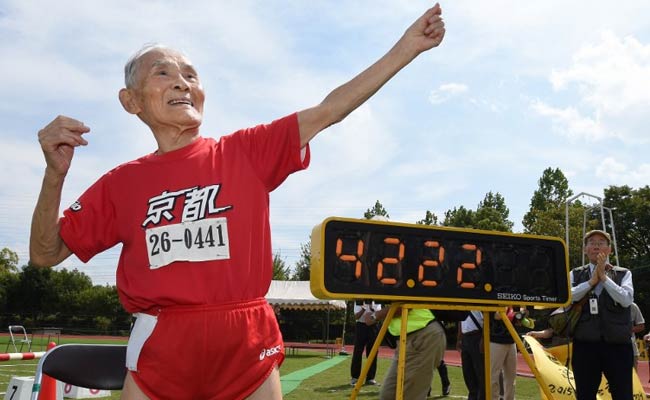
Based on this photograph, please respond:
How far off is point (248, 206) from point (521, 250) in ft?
10.1

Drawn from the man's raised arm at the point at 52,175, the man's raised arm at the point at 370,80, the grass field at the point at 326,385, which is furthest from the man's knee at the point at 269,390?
the grass field at the point at 326,385

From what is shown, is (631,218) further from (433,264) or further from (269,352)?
(269,352)

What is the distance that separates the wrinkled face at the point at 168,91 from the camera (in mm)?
2387

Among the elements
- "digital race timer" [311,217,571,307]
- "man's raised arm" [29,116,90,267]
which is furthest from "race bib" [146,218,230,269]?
"digital race timer" [311,217,571,307]

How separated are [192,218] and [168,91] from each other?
1.82ft

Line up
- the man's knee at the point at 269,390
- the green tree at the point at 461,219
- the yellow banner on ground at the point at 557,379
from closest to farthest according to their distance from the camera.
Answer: the man's knee at the point at 269,390, the yellow banner on ground at the point at 557,379, the green tree at the point at 461,219

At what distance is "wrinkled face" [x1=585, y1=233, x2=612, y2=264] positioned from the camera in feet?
21.0

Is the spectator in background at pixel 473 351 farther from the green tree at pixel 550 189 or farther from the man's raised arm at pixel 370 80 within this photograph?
the green tree at pixel 550 189

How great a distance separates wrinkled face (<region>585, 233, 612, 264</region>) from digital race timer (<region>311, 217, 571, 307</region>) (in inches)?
70.8

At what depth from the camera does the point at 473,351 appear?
27.7ft

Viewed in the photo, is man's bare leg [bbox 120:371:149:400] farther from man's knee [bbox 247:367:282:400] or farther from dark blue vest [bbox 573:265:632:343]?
dark blue vest [bbox 573:265:632:343]

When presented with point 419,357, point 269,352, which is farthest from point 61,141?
point 419,357

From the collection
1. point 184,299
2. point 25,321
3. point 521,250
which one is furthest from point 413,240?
point 25,321

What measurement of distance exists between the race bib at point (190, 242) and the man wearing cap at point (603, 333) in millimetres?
5030
